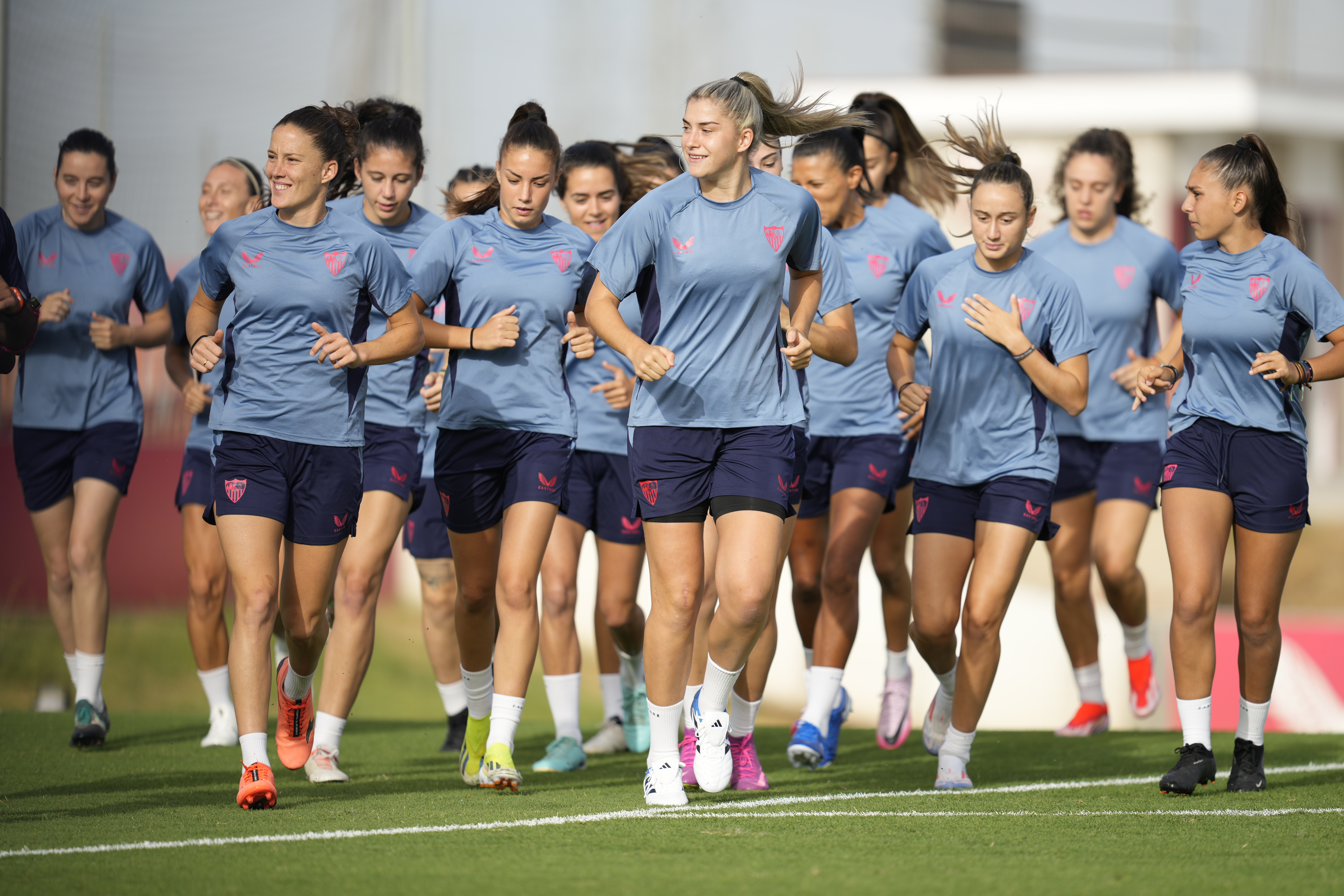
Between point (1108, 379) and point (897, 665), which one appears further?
point (1108, 379)

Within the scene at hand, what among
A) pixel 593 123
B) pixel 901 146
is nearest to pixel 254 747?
pixel 901 146

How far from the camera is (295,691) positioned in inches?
246

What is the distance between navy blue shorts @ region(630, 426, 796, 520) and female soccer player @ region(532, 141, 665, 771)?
5.19 feet

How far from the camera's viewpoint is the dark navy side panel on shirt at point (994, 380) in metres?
6.38

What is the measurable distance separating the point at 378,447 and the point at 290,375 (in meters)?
1.12

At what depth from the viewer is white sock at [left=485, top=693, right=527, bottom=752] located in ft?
20.0

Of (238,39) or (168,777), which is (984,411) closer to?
(168,777)

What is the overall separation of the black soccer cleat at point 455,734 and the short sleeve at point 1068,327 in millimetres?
3538

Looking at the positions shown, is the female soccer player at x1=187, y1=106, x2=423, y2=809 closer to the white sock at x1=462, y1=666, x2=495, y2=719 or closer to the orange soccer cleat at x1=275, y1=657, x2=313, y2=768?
the orange soccer cleat at x1=275, y1=657, x2=313, y2=768

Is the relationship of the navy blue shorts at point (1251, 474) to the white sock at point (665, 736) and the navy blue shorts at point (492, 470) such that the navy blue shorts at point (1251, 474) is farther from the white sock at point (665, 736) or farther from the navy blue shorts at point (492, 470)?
the navy blue shorts at point (492, 470)

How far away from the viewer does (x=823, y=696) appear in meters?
7.18

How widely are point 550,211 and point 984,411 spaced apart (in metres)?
2.55

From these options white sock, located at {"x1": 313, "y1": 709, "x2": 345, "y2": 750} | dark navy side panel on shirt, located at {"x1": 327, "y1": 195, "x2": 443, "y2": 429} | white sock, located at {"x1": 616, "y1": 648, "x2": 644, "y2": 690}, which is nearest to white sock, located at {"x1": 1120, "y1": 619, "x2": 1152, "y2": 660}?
white sock, located at {"x1": 616, "y1": 648, "x2": 644, "y2": 690}

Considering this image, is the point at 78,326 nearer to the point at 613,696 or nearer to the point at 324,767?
the point at 324,767
